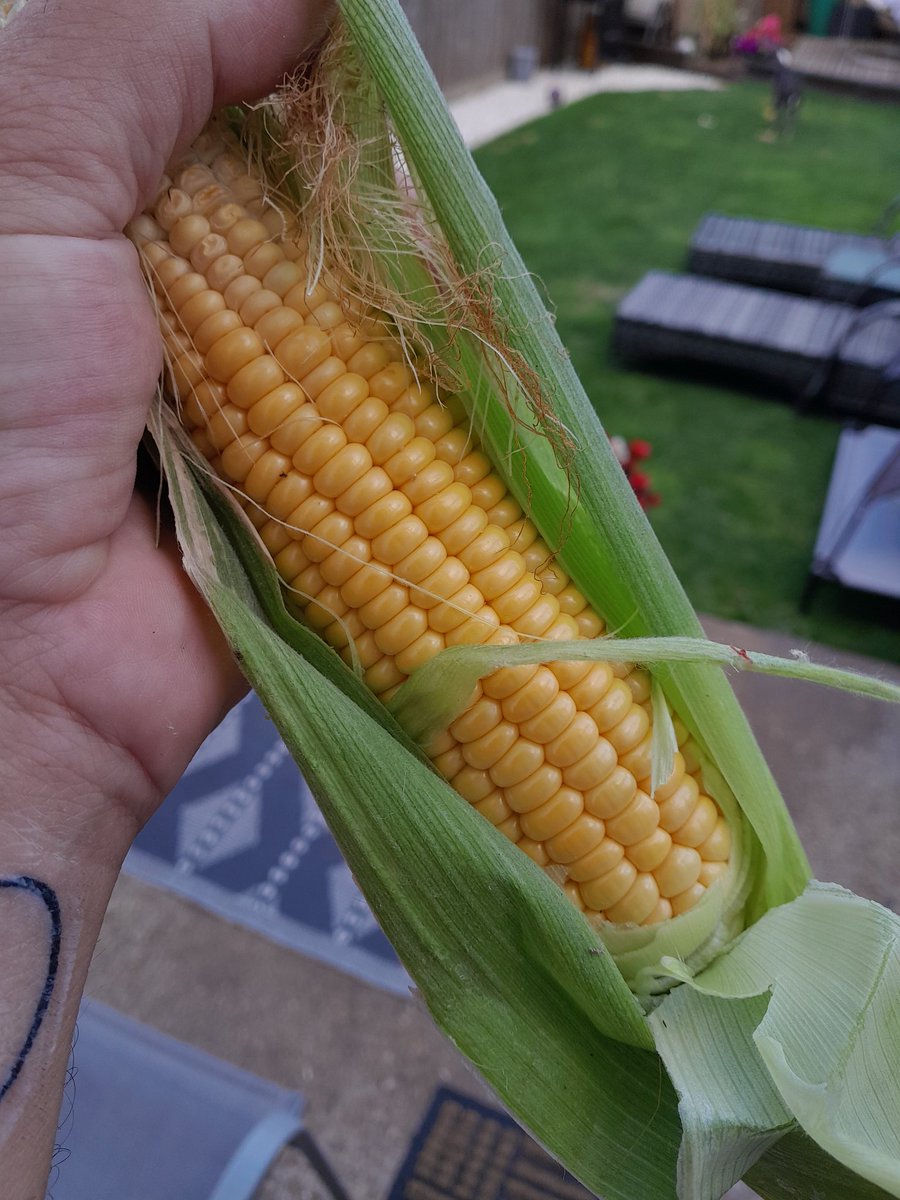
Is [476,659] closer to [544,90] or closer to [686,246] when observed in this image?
[686,246]

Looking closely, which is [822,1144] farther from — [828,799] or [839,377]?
[839,377]

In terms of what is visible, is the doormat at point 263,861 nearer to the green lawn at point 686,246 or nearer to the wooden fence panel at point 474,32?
the green lawn at point 686,246

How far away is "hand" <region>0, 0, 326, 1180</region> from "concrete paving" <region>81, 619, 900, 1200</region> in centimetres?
122

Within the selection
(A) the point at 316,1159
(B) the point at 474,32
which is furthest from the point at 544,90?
(A) the point at 316,1159

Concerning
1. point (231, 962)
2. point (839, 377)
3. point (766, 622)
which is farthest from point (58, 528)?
point (839, 377)

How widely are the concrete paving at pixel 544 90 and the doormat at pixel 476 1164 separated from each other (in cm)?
826

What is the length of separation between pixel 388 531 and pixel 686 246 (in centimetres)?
694

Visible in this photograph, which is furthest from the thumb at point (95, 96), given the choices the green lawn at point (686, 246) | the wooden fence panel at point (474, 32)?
the wooden fence panel at point (474, 32)

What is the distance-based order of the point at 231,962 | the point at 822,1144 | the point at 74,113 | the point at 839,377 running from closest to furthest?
the point at 822,1144 → the point at 74,113 → the point at 231,962 → the point at 839,377

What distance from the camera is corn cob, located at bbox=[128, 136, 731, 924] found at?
1028 mm

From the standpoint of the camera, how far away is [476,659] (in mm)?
957

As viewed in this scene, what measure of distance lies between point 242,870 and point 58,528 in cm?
184

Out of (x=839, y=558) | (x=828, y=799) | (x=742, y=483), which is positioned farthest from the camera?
(x=742, y=483)

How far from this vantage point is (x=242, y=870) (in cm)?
258
